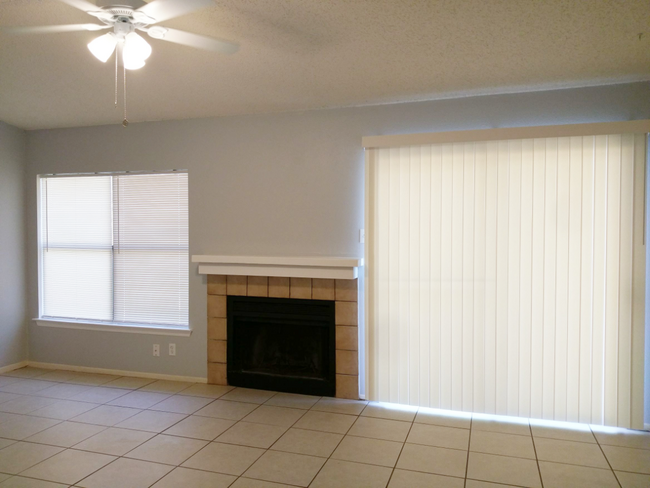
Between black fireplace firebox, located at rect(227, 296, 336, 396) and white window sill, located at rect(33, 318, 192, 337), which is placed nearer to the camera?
black fireplace firebox, located at rect(227, 296, 336, 396)

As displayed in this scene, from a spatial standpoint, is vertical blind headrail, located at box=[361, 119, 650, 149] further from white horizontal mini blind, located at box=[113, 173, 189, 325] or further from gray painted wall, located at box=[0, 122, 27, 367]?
gray painted wall, located at box=[0, 122, 27, 367]

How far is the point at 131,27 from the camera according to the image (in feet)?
7.71

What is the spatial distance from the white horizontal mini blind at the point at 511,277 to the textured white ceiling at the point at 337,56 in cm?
48

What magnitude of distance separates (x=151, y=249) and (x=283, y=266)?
1366 mm

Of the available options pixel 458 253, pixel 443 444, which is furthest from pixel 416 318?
pixel 443 444

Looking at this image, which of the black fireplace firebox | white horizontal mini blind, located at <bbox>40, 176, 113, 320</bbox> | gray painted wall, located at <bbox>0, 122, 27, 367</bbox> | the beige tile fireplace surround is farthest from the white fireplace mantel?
gray painted wall, located at <bbox>0, 122, 27, 367</bbox>

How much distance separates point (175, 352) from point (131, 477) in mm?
1846

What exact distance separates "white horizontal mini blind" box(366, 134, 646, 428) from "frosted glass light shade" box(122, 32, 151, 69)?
6.28 feet

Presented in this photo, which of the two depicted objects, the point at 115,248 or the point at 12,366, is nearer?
the point at 115,248

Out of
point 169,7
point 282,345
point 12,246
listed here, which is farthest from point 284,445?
point 12,246

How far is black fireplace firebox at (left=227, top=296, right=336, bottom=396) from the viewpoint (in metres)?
4.05

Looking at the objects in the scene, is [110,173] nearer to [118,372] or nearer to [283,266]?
[118,372]

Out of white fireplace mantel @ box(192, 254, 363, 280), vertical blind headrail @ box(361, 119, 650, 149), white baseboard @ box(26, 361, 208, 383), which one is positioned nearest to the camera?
vertical blind headrail @ box(361, 119, 650, 149)

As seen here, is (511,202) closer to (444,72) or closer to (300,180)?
(444,72)
